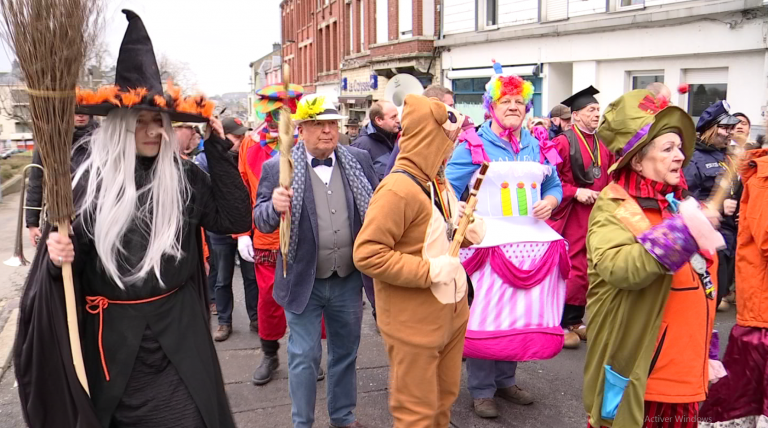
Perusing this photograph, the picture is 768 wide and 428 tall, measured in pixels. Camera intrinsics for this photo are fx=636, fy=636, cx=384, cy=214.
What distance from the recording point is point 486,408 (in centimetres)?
394

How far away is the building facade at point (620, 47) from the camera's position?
959 cm

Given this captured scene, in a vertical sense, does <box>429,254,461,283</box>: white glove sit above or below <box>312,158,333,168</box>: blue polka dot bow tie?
below

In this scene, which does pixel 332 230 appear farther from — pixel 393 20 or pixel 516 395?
pixel 393 20

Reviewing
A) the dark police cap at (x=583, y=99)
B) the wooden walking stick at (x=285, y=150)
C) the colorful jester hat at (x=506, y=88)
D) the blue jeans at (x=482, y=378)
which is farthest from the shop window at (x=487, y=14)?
the wooden walking stick at (x=285, y=150)

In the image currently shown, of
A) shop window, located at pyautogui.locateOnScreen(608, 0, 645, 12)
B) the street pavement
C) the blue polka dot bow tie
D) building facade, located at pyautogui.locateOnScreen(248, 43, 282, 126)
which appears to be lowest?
the street pavement

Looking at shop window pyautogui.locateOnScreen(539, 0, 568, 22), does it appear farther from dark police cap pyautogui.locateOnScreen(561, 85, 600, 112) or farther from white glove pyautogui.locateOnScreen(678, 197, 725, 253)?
white glove pyautogui.locateOnScreen(678, 197, 725, 253)

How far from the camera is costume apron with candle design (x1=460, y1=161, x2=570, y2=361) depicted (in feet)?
12.2

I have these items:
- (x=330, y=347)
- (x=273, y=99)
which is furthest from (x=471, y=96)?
(x=330, y=347)

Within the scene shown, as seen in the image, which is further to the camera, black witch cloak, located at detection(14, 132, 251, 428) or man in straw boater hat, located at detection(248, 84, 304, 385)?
man in straw boater hat, located at detection(248, 84, 304, 385)

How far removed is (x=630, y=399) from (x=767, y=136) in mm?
1748

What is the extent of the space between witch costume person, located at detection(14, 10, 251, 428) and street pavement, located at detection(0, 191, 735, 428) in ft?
5.17

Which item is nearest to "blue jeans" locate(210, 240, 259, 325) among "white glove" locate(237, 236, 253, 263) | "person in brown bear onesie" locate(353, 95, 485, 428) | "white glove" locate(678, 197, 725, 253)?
"white glove" locate(237, 236, 253, 263)

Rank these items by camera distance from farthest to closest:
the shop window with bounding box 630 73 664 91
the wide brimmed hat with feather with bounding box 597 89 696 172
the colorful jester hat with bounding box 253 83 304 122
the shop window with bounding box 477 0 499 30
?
the shop window with bounding box 477 0 499 30 → the shop window with bounding box 630 73 664 91 → the colorful jester hat with bounding box 253 83 304 122 → the wide brimmed hat with feather with bounding box 597 89 696 172

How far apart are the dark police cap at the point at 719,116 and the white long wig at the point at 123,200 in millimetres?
4605
